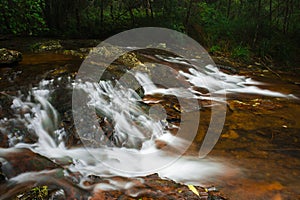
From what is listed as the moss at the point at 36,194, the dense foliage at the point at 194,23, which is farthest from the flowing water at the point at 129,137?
the dense foliage at the point at 194,23

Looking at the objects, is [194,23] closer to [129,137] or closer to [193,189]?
[129,137]

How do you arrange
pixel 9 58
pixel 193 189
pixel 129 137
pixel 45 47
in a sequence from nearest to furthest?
pixel 193 189
pixel 129 137
pixel 9 58
pixel 45 47

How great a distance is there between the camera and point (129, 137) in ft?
13.6

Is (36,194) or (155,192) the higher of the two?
(36,194)

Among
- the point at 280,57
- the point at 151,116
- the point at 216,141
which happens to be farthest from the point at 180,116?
the point at 280,57

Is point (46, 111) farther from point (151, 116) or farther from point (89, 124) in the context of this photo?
point (151, 116)

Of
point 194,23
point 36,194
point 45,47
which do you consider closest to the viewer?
point 36,194

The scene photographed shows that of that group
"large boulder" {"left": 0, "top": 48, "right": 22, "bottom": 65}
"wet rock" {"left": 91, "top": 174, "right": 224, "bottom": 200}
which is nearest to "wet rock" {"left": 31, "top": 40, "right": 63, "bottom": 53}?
"large boulder" {"left": 0, "top": 48, "right": 22, "bottom": 65}

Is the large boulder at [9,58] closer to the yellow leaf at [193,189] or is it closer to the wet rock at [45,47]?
the wet rock at [45,47]

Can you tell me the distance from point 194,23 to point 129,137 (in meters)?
10.9

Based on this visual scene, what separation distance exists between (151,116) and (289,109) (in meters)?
3.23

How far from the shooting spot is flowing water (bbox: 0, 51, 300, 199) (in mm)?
3047

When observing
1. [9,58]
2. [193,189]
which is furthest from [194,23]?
[193,189]

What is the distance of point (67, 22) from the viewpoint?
12.0 metres
